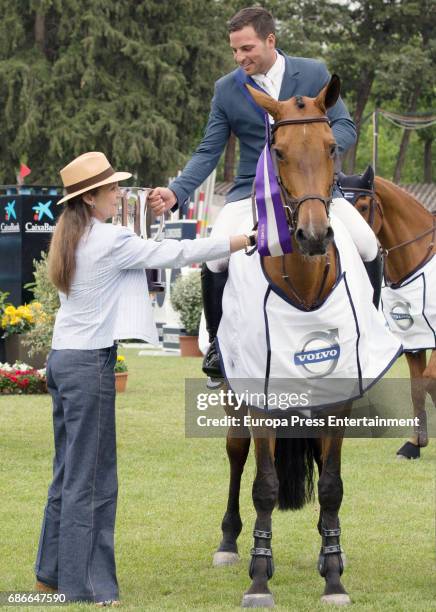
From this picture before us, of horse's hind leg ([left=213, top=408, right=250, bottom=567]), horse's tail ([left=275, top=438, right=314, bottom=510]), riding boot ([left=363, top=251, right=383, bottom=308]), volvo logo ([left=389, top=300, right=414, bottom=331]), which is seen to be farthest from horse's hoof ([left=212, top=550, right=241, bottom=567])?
volvo logo ([left=389, top=300, right=414, bottom=331])

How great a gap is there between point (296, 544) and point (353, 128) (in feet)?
8.39

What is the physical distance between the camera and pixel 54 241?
551 cm

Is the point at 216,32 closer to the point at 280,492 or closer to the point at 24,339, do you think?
the point at 24,339

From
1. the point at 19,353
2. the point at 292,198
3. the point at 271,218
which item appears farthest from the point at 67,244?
the point at 19,353

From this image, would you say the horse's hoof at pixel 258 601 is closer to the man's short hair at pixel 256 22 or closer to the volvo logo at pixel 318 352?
the volvo logo at pixel 318 352

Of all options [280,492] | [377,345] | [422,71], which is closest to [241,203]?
[377,345]

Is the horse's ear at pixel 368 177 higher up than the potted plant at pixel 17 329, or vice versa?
the horse's ear at pixel 368 177

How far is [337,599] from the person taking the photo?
5699 mm

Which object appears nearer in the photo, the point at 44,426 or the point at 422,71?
the point at 44,426

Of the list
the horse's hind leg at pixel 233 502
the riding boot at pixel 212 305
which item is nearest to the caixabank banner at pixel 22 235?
the horse's hind leg at pixel 233 502

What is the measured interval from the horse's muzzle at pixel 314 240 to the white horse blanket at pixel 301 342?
55cm

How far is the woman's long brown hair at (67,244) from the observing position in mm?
5438

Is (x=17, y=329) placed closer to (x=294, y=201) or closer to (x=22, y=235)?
(x=22, y=235)

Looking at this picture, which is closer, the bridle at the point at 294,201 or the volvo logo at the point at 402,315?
the bridle at the point at 294,201
